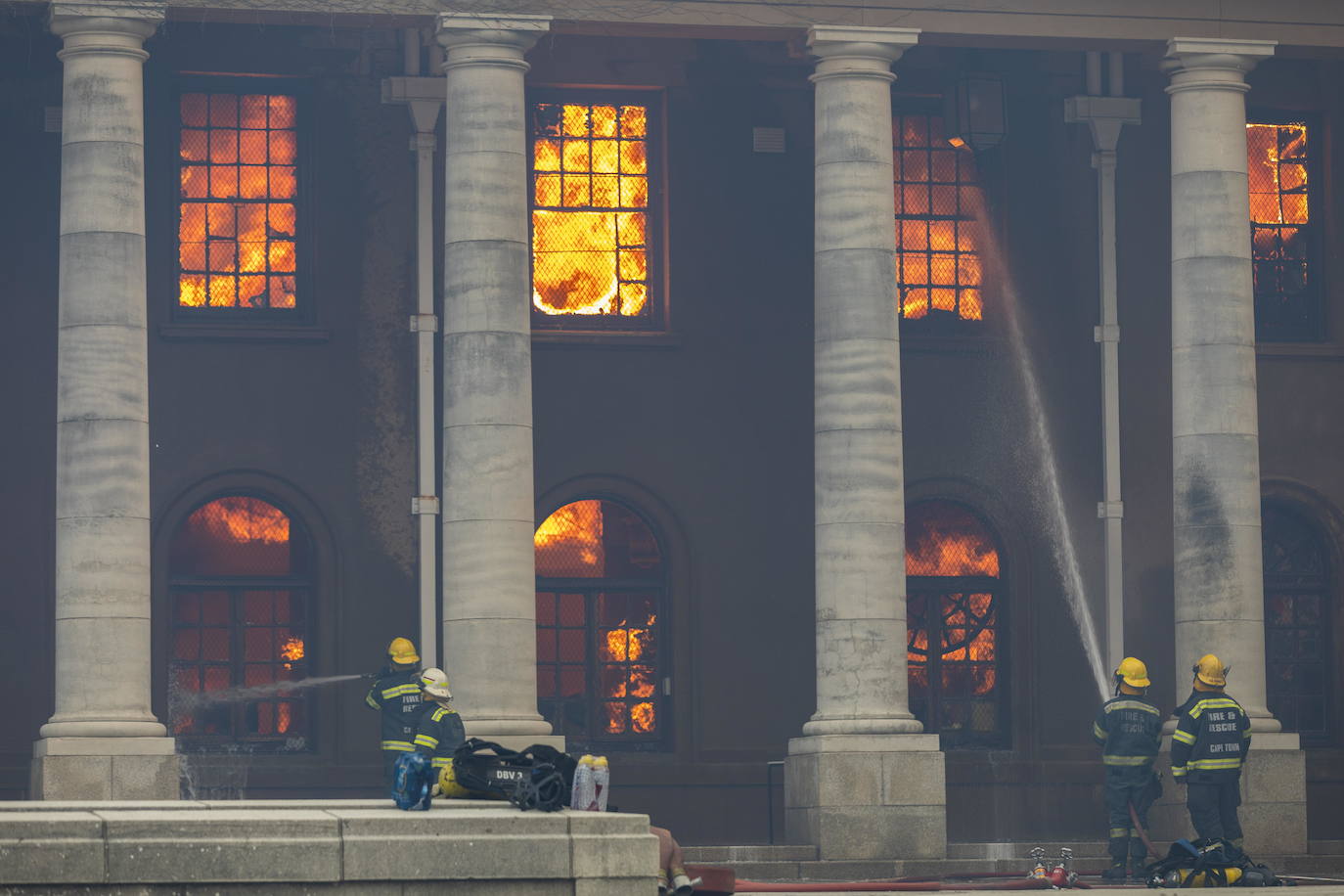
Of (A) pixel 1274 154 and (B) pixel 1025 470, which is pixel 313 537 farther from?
(A) pixel 1274 154

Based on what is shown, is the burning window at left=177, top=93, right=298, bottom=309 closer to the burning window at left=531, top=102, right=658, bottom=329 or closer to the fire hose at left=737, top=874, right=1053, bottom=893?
the burning window at left=531, top=102, right=658, bottom=329

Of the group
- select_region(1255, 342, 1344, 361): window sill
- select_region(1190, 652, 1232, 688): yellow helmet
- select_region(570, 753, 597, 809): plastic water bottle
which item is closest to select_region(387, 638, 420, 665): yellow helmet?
select_region(1190, 652, 1232, 688): yellow helmet

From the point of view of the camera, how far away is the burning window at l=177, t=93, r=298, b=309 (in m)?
30.7

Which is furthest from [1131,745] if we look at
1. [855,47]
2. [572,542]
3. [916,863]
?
[572,542]

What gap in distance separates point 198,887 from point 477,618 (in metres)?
10.8

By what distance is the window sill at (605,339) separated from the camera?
31.2 m

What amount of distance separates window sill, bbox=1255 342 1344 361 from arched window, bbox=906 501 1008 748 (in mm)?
3957

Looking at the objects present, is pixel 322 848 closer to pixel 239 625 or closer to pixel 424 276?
pixel 239 625

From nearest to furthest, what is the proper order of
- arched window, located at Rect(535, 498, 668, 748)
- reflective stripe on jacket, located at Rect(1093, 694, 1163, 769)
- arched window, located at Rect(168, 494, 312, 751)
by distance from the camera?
reflective stripe on jacket, located at Rect(1093, 694, 1163, 769) → arched window, located at Rect(168, 494, 312, 751) → arched window, located at Rect(535, 498, 668, 748)

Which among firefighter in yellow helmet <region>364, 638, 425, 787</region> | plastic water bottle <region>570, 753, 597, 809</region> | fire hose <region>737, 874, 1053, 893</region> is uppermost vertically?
firefighter in yellow helmet <region>364, 638, 425, 787</region>

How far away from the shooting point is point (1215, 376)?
28.4m

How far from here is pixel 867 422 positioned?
89.6 ft

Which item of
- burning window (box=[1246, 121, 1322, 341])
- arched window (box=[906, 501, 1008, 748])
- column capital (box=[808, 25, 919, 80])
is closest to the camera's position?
column capital (box=[808, 25, 919, 80])

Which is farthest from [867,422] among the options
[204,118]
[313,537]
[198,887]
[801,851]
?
[198,887]
